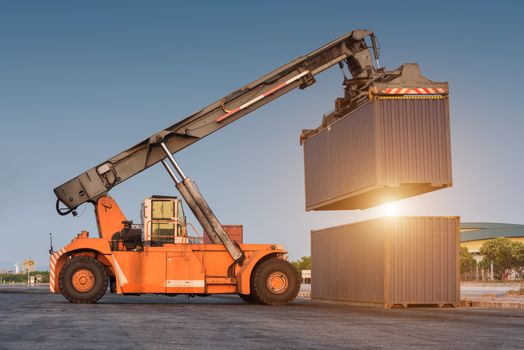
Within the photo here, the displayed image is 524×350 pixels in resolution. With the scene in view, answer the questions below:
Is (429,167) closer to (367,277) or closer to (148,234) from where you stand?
(367,277)

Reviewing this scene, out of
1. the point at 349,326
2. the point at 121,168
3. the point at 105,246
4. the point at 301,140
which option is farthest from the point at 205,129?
the point at 349,326

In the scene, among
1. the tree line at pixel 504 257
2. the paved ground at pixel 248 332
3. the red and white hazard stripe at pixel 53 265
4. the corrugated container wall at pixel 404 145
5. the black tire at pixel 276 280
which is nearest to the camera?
the paved ground at pixel 248 332

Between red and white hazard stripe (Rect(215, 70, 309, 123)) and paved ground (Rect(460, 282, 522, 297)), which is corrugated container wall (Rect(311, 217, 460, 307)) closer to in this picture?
red and white hazard stripe (Rect(215, 70, 309, 123))

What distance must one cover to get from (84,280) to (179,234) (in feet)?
10.1

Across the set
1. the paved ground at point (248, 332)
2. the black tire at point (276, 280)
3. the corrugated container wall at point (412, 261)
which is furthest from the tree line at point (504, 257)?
the paved ground at point (248, 332)

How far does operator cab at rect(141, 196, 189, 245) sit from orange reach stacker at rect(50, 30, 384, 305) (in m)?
0.03

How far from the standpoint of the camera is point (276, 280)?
72.9 ft

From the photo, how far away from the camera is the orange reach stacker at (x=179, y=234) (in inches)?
867

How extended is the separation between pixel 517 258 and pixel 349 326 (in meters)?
76.1

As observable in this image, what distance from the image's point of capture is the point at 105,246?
2216cm

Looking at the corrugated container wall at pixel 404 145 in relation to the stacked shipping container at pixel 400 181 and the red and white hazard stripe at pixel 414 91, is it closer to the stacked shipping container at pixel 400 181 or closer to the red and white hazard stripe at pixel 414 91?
the stacked shipping container at pixel 400 181

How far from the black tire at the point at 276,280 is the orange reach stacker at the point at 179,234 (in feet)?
0.10

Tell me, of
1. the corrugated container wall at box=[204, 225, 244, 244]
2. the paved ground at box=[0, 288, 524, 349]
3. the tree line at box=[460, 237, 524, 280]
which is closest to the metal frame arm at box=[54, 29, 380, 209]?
the corrugated container wall at box=[204, 225, 244, 244]

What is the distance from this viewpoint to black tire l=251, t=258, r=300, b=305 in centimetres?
2195
